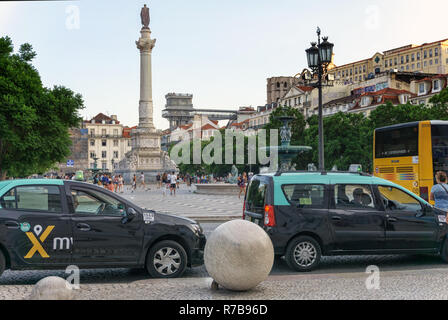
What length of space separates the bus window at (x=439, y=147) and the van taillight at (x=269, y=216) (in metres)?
8.13

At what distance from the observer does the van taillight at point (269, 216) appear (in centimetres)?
896

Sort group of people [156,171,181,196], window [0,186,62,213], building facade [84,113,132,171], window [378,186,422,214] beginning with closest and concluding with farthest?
window [0,186,62,213], window [378,186,422,214], group of people [156,171,181,196], building facade [84,113,132,171]

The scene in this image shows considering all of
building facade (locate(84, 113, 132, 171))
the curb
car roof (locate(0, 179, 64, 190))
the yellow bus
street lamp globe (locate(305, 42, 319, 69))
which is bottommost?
the curb

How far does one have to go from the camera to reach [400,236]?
30.6 ft

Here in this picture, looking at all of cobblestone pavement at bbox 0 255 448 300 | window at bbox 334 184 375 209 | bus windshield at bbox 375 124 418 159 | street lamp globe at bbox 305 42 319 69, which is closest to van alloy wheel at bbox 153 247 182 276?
A: cobblestone pavement at bbox 0 255 448 300

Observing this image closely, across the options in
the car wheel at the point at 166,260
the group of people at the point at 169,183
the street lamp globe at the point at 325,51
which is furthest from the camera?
the group of people at the point at 169,183

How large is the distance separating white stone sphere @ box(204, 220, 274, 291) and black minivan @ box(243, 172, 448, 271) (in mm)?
1951

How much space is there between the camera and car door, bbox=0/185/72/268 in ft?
25.3

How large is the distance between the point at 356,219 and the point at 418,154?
7.29m

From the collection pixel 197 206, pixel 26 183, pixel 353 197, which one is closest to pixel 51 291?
pixel 26 183

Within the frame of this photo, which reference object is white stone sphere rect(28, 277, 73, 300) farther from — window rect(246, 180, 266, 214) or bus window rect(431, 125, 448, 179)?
bus window rect(431, 125, 448, 179)

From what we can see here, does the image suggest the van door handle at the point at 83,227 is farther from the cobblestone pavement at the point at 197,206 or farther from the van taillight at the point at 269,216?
the cobblestone pavement at the point at 197,206

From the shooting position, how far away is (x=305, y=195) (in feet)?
30.2

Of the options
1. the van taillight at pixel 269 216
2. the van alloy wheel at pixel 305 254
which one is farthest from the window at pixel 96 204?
the van alloy wheel at pixel 305 254
